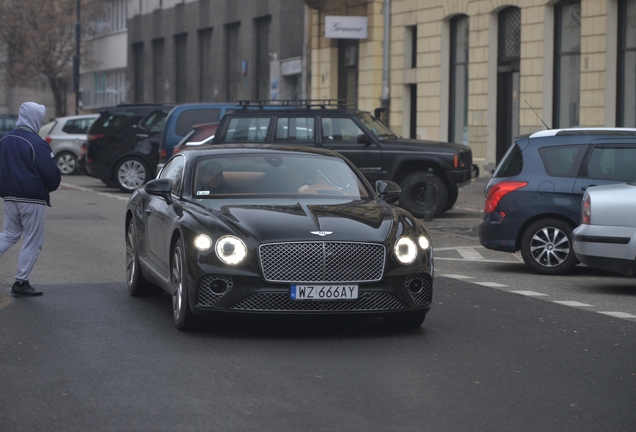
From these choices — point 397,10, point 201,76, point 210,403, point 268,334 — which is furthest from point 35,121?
point 201,76

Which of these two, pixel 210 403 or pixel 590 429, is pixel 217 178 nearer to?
pixel 210 403

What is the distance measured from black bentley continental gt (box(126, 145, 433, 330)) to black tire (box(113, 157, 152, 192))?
62.1ft

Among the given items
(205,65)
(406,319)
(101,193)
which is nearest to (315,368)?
(406,319)

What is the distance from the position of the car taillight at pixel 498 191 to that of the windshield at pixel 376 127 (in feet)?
24.1

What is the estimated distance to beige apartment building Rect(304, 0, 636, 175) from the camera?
86.3 feet

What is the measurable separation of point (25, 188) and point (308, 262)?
3.44 meters

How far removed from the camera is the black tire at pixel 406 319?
29.7 ft

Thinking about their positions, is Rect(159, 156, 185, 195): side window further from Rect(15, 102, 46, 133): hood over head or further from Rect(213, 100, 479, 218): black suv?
Rect(213, 100, 479, 218): black suv

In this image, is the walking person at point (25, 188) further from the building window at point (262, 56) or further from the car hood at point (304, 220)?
the building window at point (262, 56)

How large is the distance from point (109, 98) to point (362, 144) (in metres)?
49.5

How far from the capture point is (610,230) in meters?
11.5

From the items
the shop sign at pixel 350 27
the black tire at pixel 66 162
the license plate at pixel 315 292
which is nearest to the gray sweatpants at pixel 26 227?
the license plate at pixel 315 292

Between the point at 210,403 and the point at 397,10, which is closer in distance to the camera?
the point at 210,403

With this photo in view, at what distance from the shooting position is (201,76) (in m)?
53.7
